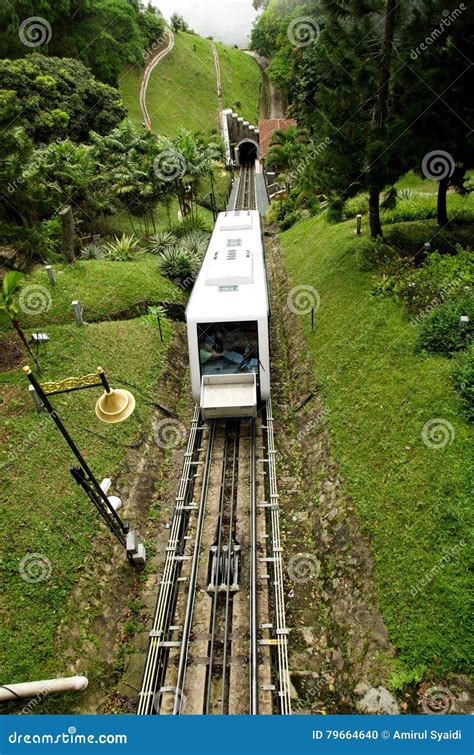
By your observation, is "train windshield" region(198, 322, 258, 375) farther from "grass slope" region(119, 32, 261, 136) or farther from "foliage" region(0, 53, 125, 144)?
"grass slope" region(119, 32, 261, 136)

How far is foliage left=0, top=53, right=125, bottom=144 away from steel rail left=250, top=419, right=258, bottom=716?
21143mm

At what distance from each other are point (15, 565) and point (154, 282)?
40.5 ft

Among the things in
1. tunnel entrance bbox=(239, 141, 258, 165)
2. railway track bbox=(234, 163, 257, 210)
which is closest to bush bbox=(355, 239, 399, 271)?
railway track bbox=(234, 163, 257, 210)

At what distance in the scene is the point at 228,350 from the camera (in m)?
11.9

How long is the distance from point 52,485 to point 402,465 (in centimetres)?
743

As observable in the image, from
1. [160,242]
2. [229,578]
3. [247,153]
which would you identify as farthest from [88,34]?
[229,578]

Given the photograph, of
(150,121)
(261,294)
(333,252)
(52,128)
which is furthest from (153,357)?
(150,121)

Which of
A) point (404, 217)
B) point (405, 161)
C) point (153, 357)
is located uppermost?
point (405, 161)

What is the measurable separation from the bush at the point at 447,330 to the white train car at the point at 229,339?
3.95 m

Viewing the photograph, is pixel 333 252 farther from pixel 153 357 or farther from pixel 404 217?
pixel 153 357

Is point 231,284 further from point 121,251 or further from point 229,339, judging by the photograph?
point 121,251

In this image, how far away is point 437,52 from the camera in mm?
12094

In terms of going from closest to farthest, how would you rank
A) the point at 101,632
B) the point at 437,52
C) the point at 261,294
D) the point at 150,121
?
1. the point at 101,632
2. the point at 261,294
3. the point at 437,52
4. the point at 150,121

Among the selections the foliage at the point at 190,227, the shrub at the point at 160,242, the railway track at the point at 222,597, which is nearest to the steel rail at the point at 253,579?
the railway track at the point at 222,597
